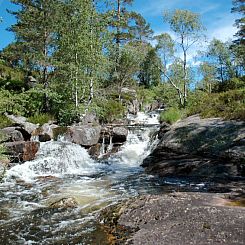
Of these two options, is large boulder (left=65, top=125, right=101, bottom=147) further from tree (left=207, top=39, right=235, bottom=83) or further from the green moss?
tree (left=207, top=39, right=235, bottom=83)

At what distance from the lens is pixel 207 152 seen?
14.6 meters

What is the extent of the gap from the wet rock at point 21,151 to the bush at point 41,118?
16.8 ft

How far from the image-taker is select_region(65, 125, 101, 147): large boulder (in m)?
20.9

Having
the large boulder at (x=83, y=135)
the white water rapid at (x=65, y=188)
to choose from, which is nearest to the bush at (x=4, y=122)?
the white water rapid at (x=65, y=188)

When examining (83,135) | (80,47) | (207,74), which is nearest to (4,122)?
(83,135)

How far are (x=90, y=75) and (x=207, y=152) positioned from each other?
14.2m

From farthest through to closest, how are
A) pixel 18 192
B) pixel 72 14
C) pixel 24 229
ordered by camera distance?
pixel 72 14, pixel 18 192, pixel 24 229

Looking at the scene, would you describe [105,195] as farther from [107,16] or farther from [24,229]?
[107,16]

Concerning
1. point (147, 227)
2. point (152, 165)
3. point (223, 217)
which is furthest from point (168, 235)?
point (152, 165)

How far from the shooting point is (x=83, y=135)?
69.1 ft

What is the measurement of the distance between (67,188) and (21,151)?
5.98m

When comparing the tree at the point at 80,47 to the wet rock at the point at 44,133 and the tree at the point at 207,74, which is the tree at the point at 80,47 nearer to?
the wet rock at the point at 44,133

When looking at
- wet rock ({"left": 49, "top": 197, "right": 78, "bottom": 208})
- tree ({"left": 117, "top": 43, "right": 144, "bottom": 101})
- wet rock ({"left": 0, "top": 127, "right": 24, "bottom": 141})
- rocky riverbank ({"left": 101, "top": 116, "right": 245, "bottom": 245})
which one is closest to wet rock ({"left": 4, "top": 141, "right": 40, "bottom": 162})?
wet rock ({"left": 0, "top": 127, "right": 24, "bottom": 141})

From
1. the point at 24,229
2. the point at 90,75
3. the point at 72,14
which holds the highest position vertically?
the point at 72,14
